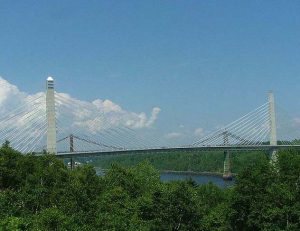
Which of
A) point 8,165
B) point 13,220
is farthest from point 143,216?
point 8,165

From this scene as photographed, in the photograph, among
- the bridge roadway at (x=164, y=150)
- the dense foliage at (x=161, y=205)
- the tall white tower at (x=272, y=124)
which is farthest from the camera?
the tall white tower at (x=272, y=124)

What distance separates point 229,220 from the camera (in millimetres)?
23172

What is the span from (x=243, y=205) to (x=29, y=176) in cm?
1472

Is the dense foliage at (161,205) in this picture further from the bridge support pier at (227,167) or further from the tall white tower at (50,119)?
the bridge support pier at (227,167)

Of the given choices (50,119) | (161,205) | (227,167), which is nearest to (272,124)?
(227,167)

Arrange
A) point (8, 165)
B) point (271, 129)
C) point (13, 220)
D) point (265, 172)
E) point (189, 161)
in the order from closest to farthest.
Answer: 1. point (13, 220)
2. point (265, 172)
3. point (8, 165)
4. point (271, 129)
5. point (189, 161)

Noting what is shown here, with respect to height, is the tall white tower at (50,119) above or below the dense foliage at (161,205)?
above

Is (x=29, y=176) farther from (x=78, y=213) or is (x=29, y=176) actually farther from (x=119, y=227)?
(x=119, y=227)

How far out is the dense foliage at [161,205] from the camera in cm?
1962

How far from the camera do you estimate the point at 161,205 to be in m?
21.3

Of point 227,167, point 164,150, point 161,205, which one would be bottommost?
point 161,205

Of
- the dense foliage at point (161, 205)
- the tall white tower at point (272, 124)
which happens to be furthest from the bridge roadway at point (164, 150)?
the dense foliage at point (161, 205)

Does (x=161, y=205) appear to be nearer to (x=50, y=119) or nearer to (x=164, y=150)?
(x=50, y=119)

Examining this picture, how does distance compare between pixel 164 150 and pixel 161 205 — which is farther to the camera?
pixel 164 150
